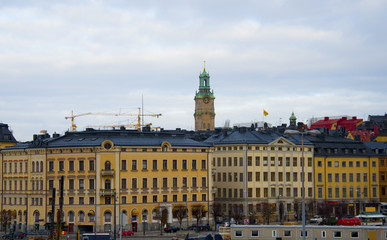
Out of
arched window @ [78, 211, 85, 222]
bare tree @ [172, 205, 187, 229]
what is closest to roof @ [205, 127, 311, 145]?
bare tree @ [172, 205, 187, 229]

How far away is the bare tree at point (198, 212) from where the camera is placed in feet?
364

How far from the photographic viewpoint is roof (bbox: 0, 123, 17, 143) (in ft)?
492

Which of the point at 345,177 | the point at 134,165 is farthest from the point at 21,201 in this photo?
the point at 345,177

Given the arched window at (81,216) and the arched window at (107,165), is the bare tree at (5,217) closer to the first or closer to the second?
the arched window at (81,216)

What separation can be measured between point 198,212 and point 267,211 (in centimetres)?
1081

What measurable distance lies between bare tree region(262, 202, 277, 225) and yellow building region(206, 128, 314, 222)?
2027 millimetres

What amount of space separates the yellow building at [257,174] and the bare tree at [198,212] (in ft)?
29.2

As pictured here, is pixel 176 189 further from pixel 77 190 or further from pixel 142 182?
pixel 77 190

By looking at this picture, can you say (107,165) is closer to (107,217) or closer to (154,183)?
(107,217)

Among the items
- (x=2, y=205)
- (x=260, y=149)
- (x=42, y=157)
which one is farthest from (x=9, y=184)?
(x=260, y=149)

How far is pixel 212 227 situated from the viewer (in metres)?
112

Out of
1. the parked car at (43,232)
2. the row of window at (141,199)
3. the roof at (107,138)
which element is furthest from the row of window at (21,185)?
the parked car at (43,232)

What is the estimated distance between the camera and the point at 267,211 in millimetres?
114125

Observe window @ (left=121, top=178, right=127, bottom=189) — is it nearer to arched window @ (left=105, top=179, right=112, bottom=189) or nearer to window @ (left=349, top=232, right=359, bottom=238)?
arched window @ (left=105, top=179, right=112, bottom=189)
